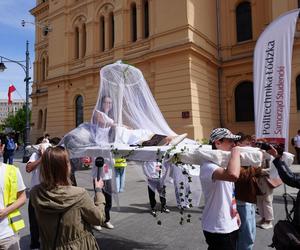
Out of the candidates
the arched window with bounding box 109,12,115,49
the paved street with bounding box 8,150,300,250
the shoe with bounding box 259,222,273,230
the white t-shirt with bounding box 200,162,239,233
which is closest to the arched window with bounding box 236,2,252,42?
the arched window with bounding box 109,12,115,49

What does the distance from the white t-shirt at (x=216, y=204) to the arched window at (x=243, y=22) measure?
54.1ft

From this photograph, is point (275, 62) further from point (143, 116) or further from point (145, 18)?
point (145, 18)

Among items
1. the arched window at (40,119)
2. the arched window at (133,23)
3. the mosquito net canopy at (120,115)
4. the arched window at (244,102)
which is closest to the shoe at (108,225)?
the mosquito net canopy at (120,115)

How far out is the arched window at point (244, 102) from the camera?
57.2 feet

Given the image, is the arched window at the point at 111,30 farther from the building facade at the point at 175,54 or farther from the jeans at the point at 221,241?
the jeans at the point at 221,241

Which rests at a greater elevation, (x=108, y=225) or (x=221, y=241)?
(x=221, y=241)

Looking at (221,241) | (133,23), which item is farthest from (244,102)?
(221,241)

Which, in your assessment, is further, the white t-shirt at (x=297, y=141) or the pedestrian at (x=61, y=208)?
the white t-shirt at (x=297, y=141)

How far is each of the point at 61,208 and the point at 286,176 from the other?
2.00 metres

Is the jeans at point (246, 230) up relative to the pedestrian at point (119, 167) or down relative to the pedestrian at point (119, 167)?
down

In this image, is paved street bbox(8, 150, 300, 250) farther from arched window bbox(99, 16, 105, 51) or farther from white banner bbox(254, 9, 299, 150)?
arched window bbox(99, 16, 105, 51)

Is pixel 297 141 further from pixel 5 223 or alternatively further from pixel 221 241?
pixel 5 223

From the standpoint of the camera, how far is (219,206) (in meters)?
3.11

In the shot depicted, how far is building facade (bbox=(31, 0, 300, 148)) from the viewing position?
1598 centimetres
